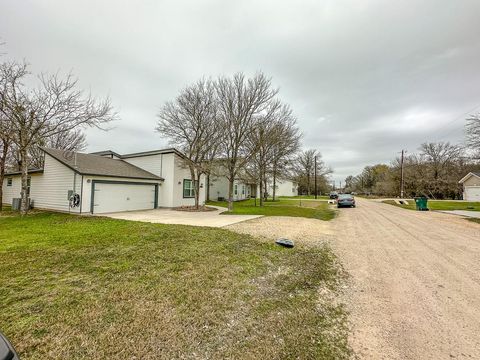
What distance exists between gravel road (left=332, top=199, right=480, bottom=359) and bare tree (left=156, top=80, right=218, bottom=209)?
44.1 ft

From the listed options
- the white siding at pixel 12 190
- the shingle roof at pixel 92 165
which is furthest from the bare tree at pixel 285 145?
the white siding at pixel 12 190

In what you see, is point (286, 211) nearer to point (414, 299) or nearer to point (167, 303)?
point (414, 299)

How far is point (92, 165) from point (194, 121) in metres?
8.04

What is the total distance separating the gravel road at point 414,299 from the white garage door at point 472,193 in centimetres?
3756

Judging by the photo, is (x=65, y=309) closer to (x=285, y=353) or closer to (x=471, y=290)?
(x=285, y=353)

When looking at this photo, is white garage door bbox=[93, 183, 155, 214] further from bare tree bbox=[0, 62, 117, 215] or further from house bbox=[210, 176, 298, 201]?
house bbox=[210, 176, 298, 201]

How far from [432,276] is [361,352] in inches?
140

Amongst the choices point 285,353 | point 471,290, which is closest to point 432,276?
point 471,290

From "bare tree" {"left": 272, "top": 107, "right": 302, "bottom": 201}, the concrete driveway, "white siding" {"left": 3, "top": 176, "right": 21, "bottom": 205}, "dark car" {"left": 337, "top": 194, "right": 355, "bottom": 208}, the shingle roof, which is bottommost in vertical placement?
the concrete driveway

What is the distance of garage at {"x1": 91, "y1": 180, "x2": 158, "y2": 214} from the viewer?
1480 cm

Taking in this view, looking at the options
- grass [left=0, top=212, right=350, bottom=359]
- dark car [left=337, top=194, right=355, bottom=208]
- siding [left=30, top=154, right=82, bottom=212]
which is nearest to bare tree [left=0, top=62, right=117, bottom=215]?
siding [left=30, top=154, right=82, bottom=212]

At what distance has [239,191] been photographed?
35.8 m

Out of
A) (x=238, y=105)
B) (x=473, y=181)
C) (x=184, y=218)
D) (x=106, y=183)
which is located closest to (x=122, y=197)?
(x=106, y=183)

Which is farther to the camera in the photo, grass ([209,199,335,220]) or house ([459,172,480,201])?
house ([459,172,480,201])
